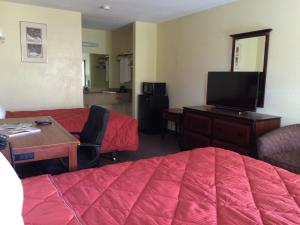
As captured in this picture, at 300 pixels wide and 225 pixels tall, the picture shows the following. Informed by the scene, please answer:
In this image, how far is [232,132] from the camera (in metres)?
3.41

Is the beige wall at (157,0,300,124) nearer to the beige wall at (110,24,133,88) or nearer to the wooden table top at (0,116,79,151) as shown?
the beige wall at (110,24,133,88)

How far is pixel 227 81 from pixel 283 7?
1.18 m

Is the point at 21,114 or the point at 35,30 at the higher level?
the point at 35,30

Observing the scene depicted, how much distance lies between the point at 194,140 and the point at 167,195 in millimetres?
2777

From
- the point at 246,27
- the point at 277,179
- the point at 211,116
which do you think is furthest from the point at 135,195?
the point at 246,27

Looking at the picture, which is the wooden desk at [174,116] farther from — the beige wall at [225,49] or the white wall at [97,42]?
the white wall at [97,42]

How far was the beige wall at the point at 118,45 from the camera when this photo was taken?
6.52 m

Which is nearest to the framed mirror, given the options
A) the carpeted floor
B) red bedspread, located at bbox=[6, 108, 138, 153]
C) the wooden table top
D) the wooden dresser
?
the wooden dresser

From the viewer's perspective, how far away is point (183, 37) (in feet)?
16.8

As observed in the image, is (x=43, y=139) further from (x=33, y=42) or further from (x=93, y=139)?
(x=33, y=42)

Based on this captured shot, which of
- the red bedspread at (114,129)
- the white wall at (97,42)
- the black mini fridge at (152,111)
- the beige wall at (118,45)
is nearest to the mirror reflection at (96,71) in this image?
the white wall at (97,42)

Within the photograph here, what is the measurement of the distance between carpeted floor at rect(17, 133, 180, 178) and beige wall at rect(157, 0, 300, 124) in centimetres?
88

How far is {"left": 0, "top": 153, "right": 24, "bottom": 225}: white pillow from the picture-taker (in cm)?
84

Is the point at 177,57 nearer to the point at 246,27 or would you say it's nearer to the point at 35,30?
the point at 246,27
